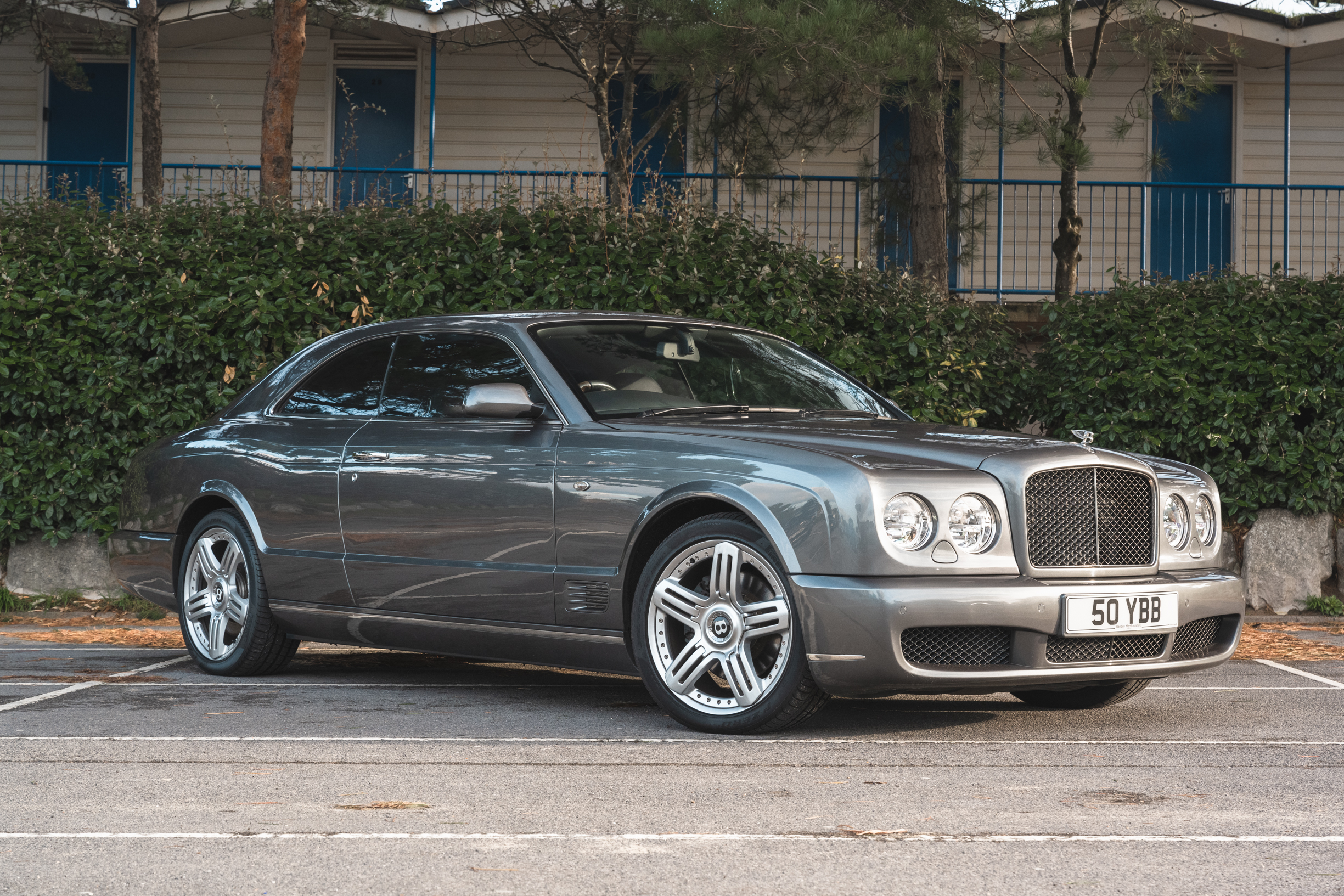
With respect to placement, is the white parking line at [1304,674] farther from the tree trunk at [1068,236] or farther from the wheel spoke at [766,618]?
the tree trunk at [1068,236]

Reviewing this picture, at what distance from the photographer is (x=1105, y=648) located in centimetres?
518

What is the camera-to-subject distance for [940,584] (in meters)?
4.89

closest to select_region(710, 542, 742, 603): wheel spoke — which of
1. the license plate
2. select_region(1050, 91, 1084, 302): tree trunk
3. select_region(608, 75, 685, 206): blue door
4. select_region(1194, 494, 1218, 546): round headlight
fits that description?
the license plate

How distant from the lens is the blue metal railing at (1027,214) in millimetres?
15914

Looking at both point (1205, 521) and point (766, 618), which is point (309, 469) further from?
point (1205, 521)

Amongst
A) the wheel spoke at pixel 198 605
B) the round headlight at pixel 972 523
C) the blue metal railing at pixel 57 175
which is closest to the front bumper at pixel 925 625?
the round headlight at pixel 972 523

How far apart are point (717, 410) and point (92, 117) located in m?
15.1

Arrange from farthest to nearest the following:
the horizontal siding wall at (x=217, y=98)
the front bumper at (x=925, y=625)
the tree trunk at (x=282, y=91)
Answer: the horizontal siding wall at (x=217, y=98) < the tree trunk at (x=282, y=91) < the front bumper at (x=925, y=625)

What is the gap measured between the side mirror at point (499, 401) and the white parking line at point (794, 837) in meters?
2.12

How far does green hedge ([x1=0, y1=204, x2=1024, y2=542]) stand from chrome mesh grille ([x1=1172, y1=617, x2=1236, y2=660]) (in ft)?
13.9

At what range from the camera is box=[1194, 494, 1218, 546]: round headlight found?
225 inches

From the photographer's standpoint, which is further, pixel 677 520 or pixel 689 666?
pixel 677 520

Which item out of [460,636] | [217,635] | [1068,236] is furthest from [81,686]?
[1068,236]

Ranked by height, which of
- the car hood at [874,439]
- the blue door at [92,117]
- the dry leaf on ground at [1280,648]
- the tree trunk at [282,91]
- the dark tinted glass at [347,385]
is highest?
the blue door at [92,117]
